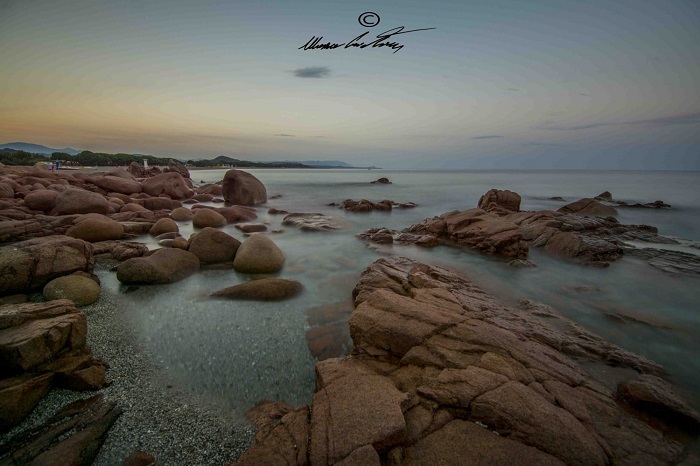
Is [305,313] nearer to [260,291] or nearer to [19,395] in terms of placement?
[260,291]

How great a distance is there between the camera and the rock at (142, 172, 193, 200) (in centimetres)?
2092

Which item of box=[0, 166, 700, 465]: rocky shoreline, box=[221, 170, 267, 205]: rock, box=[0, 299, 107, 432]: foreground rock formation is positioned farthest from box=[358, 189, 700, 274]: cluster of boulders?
box=[221, 170, 267, 205]: rock

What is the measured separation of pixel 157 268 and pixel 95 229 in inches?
171

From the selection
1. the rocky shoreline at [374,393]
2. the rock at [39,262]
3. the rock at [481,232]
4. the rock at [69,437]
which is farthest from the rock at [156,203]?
the rock at [69,437]

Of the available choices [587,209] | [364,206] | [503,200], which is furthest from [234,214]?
[587,209]

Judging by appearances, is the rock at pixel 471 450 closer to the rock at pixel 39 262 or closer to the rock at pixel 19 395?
the rock at pixel 19 395

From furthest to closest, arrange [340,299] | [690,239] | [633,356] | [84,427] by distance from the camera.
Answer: [690,239] → [340,299] → [633,356] → [84,427]

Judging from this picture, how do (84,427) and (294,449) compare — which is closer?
(294,449)

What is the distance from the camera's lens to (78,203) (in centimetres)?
1232

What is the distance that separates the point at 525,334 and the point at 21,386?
6465 mm

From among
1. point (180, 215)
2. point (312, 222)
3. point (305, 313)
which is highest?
point (180, 215)

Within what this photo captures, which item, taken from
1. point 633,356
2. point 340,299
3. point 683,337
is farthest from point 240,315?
point 683,337

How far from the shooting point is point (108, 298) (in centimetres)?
604

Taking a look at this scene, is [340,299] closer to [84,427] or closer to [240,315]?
[240,315]
